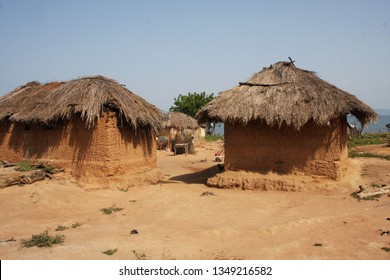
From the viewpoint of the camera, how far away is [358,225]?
227 inches

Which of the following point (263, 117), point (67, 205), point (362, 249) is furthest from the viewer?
point (263, 117)

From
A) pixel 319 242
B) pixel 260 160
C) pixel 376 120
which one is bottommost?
pixel 319 242

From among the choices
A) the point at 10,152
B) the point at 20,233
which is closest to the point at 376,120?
the point at 20,233

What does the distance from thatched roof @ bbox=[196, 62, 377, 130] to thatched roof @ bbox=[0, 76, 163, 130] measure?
1.94 metres

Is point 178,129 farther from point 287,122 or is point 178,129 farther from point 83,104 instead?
point 287,122

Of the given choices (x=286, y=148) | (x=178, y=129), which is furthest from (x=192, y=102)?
(x=286, y=148)

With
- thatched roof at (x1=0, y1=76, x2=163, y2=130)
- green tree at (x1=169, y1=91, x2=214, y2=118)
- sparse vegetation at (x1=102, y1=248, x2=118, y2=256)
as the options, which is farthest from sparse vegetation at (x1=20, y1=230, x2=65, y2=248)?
green tree at (x1=169, y1=91, x2=214, y2=118)

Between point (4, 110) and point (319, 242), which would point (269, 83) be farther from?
point (4, 110)

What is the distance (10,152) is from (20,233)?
570 cm

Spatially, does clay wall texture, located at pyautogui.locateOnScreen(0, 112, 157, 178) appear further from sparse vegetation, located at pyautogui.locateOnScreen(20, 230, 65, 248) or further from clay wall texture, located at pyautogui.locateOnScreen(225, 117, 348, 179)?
sparse vegetation, located at pyautogui.locateOnScreen(20, 230, 65, 248)

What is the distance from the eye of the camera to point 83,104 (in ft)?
28.2

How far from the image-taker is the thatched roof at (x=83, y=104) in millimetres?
8719

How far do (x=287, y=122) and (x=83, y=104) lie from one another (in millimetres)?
5158
